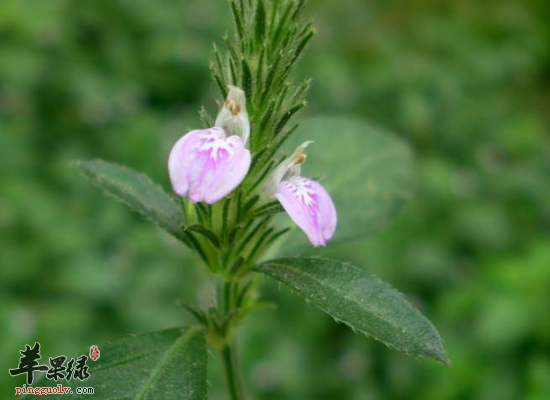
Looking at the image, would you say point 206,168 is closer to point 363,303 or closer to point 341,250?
point 363,303

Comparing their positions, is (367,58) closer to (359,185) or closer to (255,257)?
(359,185)

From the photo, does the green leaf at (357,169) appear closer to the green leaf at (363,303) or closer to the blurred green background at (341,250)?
the green leaf at (363,303)

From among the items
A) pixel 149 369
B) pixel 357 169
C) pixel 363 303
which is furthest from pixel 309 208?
pixel 357 169

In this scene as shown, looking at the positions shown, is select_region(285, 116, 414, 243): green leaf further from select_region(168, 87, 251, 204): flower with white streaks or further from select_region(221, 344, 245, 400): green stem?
select_region(168, 87, 251, 204): flower with white streaks

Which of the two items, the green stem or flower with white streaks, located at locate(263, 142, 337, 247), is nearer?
flower with white streaks, located at locate(263, 142, 337, 247)

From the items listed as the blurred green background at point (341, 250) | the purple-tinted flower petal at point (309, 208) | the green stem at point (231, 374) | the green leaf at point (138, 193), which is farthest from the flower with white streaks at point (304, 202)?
the blurred green background at point (341, 250)

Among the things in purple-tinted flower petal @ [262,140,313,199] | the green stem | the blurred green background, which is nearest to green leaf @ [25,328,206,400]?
the green stem

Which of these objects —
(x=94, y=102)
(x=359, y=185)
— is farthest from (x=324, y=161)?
(x=94, y=102)
